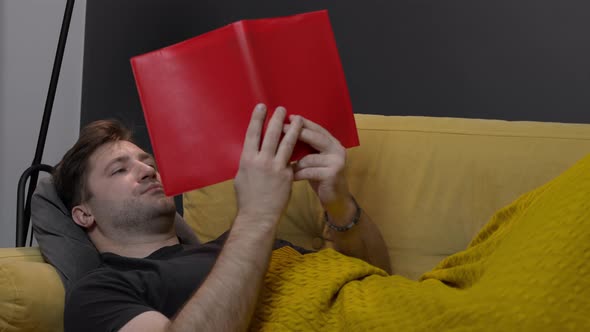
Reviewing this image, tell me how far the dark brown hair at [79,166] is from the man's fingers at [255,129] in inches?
19.7

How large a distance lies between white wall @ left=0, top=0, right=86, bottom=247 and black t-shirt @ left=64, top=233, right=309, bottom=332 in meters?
1.33

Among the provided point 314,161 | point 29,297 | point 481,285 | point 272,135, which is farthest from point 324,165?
point 29,297

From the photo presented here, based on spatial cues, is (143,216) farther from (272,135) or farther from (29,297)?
(272,135)

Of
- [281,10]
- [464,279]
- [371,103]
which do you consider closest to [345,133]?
[464,279]

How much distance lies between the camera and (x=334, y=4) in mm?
2139

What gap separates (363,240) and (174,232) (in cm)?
41

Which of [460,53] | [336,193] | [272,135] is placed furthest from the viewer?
[460,53]

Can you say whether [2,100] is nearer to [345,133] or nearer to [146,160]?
[146,160]

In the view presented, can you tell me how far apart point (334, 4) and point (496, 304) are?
1.42 m

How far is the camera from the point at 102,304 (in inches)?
44.4

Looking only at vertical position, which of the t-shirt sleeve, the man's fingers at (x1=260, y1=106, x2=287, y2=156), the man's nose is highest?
the man's fingers at (x1=260, y1=106, x2=287, y2=156)

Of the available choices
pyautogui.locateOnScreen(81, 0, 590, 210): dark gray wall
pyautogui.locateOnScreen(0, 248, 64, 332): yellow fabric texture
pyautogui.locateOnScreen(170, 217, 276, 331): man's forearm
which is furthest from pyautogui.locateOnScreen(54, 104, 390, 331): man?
pyautogui.locateOnScreen(81, 0, 590, 210): dark gray wall

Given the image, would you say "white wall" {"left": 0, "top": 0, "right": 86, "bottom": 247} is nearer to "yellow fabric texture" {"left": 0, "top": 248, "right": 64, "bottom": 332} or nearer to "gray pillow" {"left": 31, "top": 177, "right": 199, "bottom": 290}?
"gray pillow" {"left": 31, "top": 177, "right": 199, "bottom": 290}

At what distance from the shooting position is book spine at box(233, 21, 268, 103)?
1.21m
